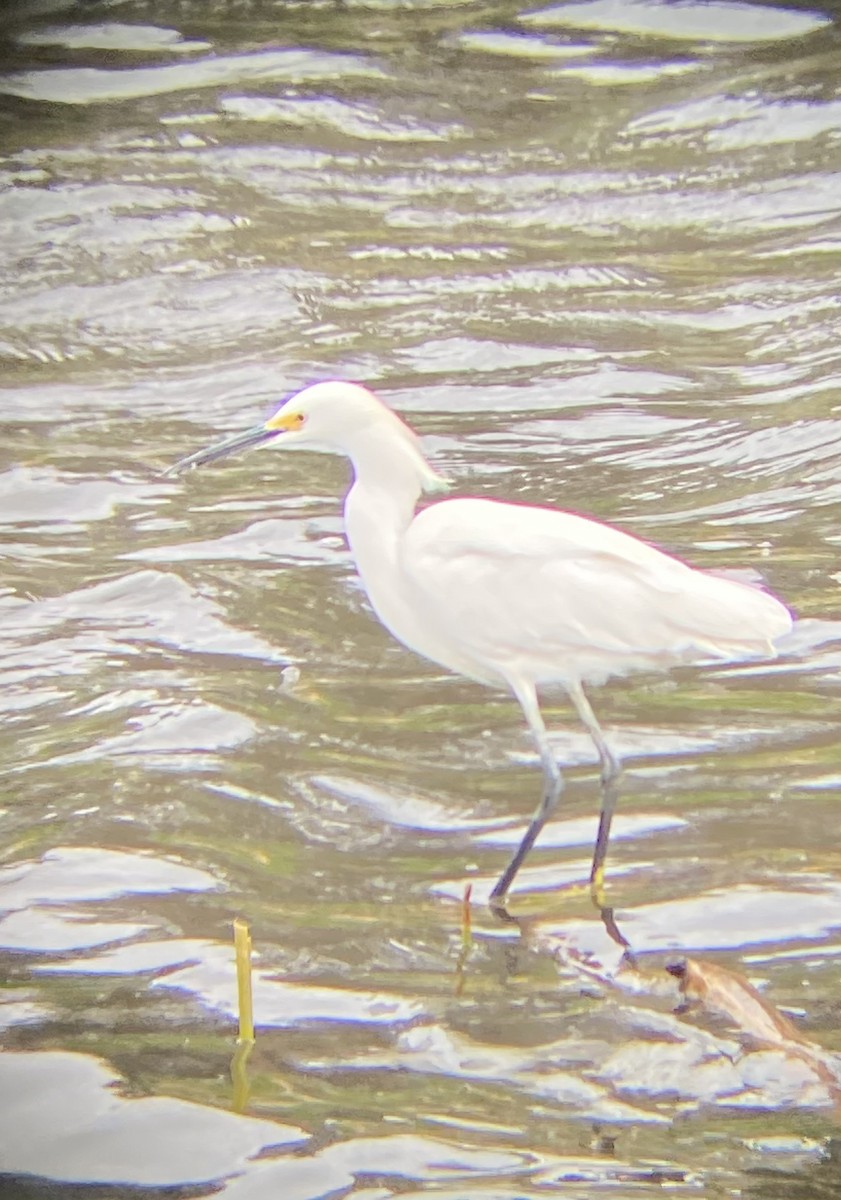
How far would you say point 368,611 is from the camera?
234 centimetres

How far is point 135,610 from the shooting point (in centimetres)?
239

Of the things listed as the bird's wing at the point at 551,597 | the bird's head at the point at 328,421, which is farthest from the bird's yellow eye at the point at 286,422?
the bird's wing at the point at 551,597

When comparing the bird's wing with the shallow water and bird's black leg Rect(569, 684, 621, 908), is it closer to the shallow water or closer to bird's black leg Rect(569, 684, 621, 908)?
bird's black leg Rect(569, 684, 621, 908)

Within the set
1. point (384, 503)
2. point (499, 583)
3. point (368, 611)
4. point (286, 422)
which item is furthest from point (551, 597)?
point (368, 611)

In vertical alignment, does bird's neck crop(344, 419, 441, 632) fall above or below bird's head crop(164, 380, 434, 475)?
below

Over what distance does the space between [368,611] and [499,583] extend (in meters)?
0.63

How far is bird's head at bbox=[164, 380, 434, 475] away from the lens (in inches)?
68.3

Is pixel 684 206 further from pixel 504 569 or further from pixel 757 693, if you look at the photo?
pixel 504 569

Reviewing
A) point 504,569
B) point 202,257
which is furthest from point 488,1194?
point 202,257

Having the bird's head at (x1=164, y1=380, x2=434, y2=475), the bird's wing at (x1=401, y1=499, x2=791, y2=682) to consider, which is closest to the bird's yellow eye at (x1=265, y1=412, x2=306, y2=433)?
the bird's head at (x1=164, y1=380, x2=434, y2=475)

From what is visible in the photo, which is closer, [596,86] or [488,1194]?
[488,1194]

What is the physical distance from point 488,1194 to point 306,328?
194 centimetres

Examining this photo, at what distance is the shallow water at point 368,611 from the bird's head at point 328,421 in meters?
0.40

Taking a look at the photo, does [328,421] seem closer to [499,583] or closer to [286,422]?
[286,422]
